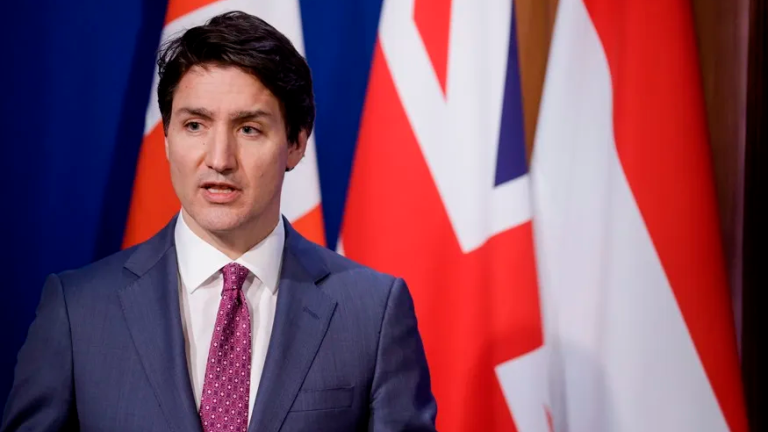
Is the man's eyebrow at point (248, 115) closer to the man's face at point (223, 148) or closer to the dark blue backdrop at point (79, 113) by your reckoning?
the man's face at point (223, 148)

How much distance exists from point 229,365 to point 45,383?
0.83 ft

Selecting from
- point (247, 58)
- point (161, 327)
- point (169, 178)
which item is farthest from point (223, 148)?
point (169, 178)

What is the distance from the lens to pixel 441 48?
1808 mm

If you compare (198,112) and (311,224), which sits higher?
Answer: (198,112)

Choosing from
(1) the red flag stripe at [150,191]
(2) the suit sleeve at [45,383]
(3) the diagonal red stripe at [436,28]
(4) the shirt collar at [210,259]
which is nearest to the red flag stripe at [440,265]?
(3) the diagonal red stripe at [436,28]

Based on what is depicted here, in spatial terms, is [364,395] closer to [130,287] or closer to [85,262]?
[130,287]

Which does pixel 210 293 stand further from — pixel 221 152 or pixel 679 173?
pixel 679 173

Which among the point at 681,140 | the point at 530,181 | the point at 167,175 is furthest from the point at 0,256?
the point at 681,140

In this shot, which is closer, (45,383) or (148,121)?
(45,383)

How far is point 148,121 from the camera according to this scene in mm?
1777

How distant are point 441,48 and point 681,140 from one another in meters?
0.54

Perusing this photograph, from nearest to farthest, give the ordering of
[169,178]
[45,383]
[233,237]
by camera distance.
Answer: [45,383]
[233,237]
[169,178]

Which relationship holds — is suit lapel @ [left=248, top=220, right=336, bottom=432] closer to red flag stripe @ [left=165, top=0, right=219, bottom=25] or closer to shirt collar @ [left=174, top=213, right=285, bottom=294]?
→ shirt collar @ [left=174, top=213, right=285, bottom=294]

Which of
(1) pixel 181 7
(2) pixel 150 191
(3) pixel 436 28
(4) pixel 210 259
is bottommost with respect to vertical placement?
(4) pixel 210 259
